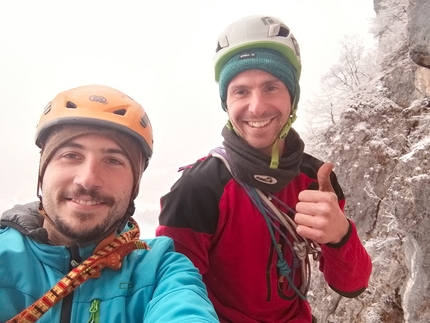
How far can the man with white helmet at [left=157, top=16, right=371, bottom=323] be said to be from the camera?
6.64 feet

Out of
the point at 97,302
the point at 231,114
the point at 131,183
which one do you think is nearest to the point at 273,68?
the point at 231,114

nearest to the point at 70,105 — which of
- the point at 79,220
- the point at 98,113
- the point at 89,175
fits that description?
the point at 98,113

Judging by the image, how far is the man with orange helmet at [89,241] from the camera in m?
1.43

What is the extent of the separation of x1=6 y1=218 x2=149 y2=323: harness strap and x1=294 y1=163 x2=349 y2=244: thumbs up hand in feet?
3.16

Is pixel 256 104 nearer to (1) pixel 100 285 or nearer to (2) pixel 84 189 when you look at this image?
(2) pixel 84 189

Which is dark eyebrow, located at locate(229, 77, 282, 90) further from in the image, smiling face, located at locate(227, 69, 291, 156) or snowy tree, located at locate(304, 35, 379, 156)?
snowy tree, located at locate(304, 35, 379, 156)

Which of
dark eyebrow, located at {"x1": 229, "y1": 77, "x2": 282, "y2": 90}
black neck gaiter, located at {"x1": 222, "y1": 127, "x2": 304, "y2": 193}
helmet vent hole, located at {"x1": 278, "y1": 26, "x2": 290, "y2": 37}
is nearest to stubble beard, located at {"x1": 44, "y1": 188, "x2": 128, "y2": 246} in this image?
black neck gaiter, located at {"x1": 222, "y1": 127, "x2": 304, "y2": 193}

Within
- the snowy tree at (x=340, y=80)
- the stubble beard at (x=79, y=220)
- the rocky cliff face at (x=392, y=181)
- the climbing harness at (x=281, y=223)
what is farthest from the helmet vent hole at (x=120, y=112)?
the snowy tree at (x=340, y=80)

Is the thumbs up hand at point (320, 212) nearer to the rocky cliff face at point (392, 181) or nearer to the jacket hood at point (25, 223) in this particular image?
the jacket hood at point (25, 223)

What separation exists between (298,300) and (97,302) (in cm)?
162

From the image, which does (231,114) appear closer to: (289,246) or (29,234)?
(289,246)

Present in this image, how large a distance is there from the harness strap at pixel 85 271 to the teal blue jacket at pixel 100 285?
6 cm

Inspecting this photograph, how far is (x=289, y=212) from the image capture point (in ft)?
7.31

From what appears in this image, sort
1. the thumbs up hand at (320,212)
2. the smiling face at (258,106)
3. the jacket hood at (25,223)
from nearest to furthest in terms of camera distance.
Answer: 1. the jacket hood at (25,223)
2. the thumbs up hand at (320,212)
3. the smiling face at (258,106)
